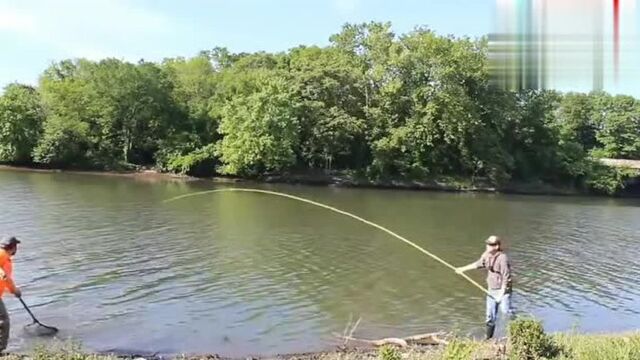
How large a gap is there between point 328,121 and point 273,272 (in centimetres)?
5779

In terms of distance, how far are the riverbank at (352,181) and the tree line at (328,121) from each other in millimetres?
1363

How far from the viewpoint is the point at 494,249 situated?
50.6ft

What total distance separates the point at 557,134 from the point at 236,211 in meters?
59.7

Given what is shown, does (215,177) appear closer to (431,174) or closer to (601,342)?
(431,174)

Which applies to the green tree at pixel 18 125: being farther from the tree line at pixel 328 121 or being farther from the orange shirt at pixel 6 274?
the orange shirt at pixel 6 274

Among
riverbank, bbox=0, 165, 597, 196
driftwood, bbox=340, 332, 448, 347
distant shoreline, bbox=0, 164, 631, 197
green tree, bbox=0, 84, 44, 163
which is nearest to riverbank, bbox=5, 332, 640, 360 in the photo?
driftwood, bbox=340, 332, 448, 347

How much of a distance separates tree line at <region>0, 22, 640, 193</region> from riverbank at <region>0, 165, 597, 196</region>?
1.36 m

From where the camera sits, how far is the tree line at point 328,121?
81.1 metres

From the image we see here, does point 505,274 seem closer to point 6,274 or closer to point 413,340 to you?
point 413,340

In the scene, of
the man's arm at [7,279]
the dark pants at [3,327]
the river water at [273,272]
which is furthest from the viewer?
the river water at [273,272]

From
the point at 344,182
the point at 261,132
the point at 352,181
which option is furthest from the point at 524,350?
the point at 261,132

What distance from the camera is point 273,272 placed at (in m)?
25.1

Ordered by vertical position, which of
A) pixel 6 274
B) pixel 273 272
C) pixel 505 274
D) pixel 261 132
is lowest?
pixel 273 272

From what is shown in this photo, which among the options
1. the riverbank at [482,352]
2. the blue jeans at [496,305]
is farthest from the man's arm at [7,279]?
the blue jeans at [496,305]
